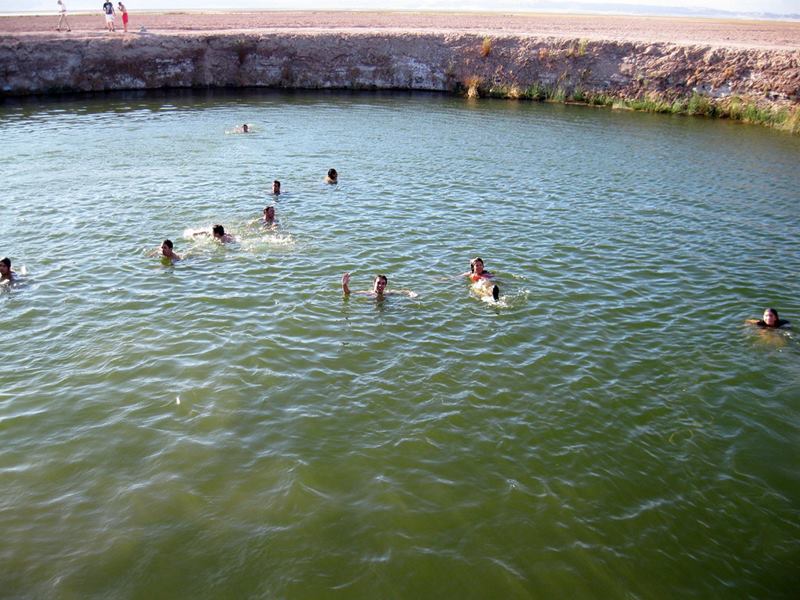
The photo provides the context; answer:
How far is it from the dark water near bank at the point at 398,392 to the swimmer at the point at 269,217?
0.55 metres

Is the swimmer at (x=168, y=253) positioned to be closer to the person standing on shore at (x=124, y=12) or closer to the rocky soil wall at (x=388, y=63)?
the rocky soil wall at (x=388, y=63)

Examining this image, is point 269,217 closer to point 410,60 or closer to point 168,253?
point 168,253

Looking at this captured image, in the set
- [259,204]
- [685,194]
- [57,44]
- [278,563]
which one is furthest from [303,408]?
[57,44]

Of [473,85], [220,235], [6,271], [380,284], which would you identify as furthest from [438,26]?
[6,271]

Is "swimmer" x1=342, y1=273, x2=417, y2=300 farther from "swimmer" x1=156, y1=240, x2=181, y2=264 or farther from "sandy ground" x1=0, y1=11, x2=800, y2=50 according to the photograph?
"sandy ground" x1=0, y1=11, x2=800, y2=50

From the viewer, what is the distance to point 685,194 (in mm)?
27844

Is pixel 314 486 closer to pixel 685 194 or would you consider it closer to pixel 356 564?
pixel 356 564

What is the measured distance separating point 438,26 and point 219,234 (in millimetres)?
50643

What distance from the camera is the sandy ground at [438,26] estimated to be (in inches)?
2096

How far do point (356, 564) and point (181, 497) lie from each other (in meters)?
3.53

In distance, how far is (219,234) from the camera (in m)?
21.2

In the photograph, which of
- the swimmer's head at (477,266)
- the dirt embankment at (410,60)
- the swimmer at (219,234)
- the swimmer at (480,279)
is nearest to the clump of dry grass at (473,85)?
the dirt embankment at (410,60)

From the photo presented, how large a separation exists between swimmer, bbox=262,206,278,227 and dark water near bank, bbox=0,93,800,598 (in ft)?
1.79

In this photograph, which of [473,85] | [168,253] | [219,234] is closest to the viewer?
[168,253]
